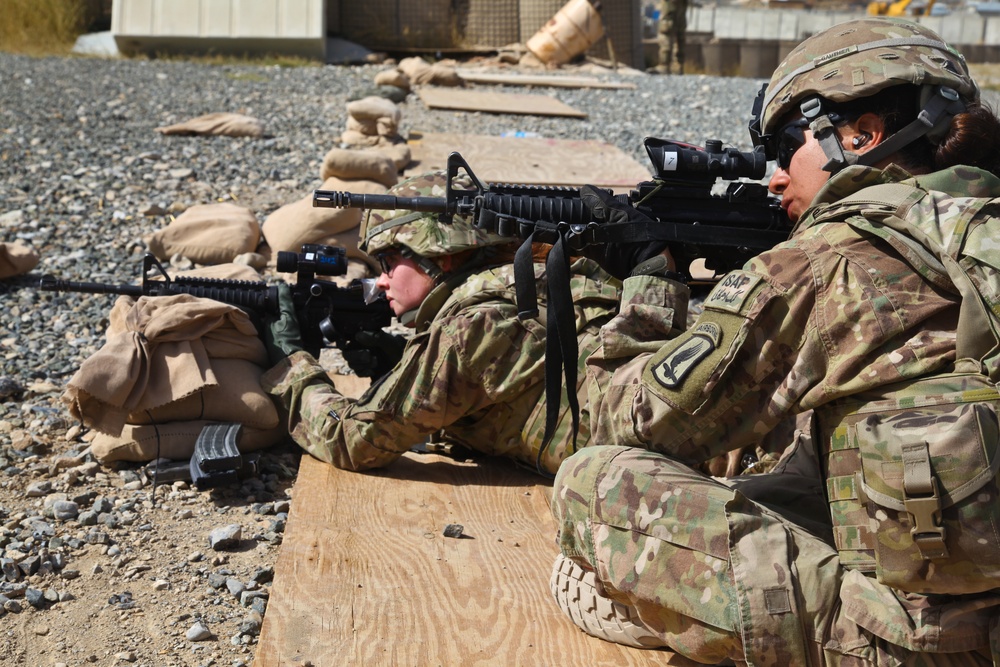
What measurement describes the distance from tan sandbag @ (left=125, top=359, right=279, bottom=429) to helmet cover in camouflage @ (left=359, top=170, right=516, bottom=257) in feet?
2.54

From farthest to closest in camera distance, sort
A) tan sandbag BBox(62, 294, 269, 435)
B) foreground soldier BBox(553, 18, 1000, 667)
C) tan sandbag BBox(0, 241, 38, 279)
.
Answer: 1. tan sandbag BBox(0, 241, 38, 279)
2. tan sandbag BBox(62, 294, 269, 435)
3. foreground soldier BBox(553, 18, 1000, 667)

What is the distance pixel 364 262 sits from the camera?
6172mm

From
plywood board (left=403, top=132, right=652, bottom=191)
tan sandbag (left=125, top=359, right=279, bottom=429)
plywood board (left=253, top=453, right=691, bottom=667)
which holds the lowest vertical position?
plywood board (left=253, top=453, right=691, bottom=667)

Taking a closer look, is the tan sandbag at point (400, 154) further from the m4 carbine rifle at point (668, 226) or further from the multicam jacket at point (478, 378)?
the m4 carbine rifle at point (668, 226)

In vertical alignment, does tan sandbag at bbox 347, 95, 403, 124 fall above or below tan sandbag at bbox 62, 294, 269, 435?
above

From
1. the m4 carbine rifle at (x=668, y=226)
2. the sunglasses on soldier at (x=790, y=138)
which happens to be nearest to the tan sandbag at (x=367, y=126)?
the m4 carbine rifle at (x=668, y=226)

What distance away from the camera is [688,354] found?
2297 mm

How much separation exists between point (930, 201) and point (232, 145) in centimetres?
762

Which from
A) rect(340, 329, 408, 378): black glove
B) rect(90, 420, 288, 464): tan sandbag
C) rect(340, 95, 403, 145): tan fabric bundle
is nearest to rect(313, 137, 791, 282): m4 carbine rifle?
rect(340, 329, 408, 378): black glove

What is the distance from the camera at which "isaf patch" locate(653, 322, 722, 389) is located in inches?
89.0

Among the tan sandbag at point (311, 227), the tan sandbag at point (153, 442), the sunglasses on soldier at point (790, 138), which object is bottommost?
the tan sandbag at point (153, 442)

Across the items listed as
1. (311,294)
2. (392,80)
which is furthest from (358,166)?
(392,80)

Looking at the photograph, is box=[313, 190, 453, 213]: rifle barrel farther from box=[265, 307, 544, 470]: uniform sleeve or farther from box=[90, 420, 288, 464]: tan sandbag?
box=[90, 420, 288, 464]: tan sandbag

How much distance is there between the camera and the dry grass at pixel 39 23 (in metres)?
15.6
